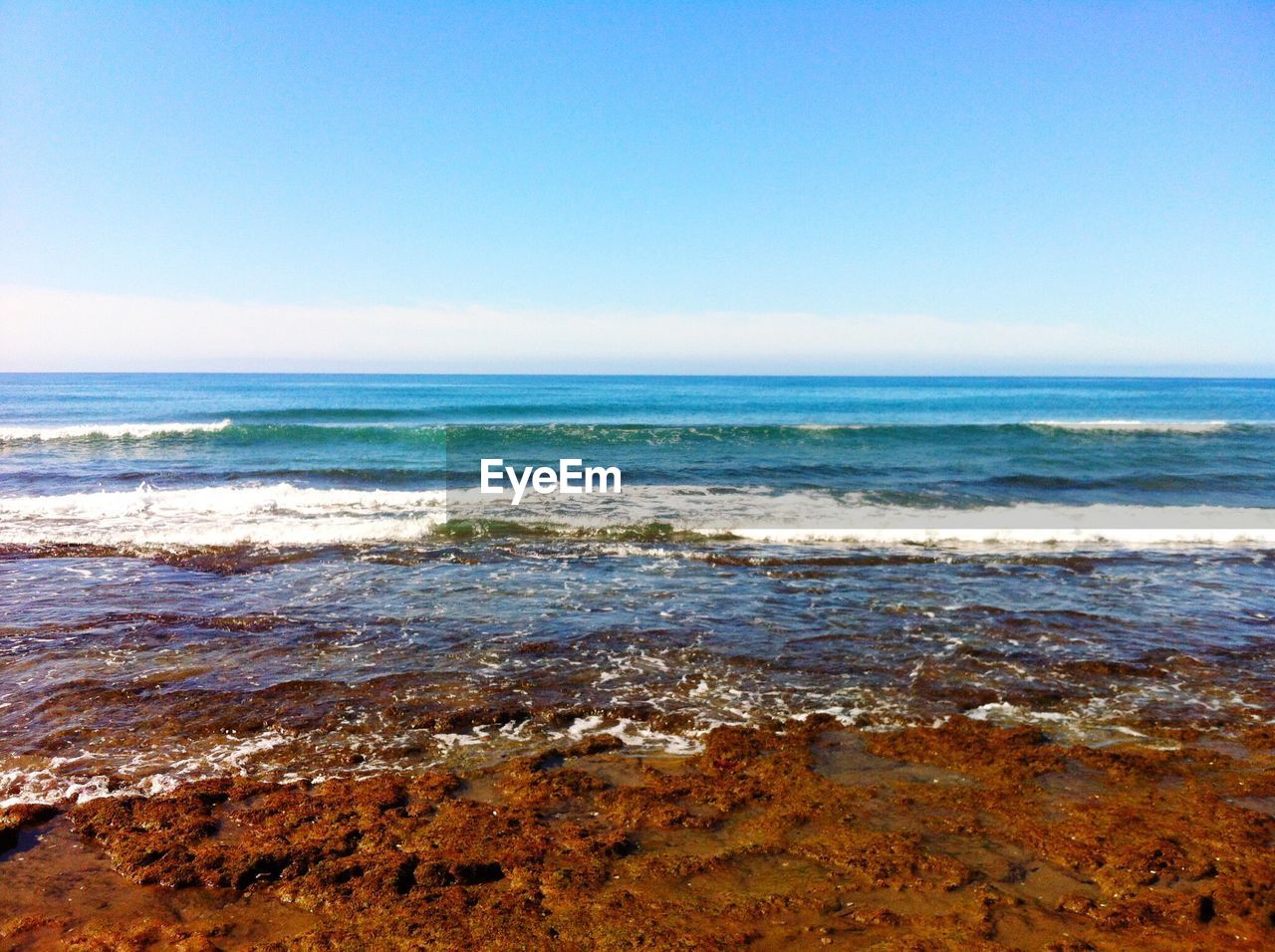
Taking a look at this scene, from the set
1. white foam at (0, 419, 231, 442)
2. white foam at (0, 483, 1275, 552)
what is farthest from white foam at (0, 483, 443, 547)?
white foam at (0, 419, 231, 442)

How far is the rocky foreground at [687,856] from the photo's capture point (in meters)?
3.60

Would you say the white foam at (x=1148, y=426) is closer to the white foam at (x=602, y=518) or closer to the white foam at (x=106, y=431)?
the white foam at (x=602, y=518)

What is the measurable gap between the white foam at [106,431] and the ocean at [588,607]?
5.25 metres

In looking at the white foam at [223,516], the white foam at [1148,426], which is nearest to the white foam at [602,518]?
the white foam at [223,516]

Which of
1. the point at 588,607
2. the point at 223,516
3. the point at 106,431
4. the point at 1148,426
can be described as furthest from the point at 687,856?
the point at 1148,426

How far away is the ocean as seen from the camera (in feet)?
19.6

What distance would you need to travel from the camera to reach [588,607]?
9102 mm

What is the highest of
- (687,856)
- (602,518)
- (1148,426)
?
(1148,426)

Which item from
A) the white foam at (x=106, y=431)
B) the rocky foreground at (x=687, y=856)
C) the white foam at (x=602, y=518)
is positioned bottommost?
the rocky foreground at (x=687, y=856)

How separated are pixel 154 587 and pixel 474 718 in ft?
20.3

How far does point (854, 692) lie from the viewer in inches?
259

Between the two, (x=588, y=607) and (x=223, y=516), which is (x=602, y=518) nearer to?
(x=588, y=607)

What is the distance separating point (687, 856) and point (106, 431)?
103 feet

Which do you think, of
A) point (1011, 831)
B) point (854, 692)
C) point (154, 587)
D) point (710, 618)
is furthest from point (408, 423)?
point (1011, 831)
